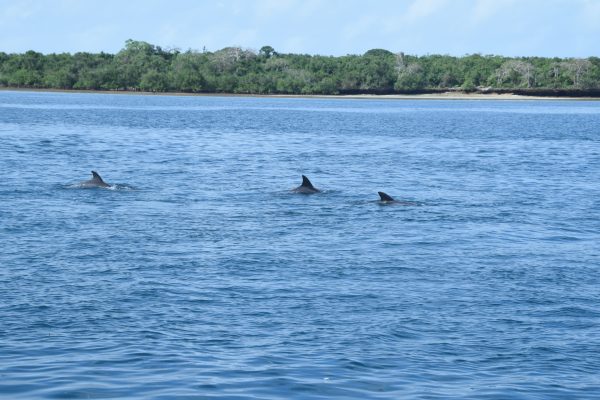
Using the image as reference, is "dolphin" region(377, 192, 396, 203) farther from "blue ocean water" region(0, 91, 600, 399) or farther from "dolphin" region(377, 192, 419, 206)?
"blue ocean water" region(0, 91, 600, 399)

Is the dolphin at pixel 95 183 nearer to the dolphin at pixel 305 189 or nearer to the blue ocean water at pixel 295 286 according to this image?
the blue ocean water at pixel 295 286

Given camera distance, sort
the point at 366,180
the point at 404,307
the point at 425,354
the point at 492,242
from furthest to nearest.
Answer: the point at 366,180
the point at 492,242
the point at 404,307
the point at 425,354

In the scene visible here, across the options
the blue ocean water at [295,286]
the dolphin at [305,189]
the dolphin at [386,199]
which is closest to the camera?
the blue ocean water at [295,286]

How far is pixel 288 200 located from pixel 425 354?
19.8 metres

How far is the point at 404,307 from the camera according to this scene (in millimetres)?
19422

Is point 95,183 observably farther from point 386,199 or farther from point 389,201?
point 389,201

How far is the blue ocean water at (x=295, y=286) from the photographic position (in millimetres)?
15258

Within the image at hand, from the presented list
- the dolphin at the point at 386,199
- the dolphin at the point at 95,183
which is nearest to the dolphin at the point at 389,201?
the dolphin at the point at 386,199

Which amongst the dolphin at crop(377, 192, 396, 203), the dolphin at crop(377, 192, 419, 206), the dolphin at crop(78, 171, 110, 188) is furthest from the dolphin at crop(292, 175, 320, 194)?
the dolphin at crop(78, 171, 110, 188)

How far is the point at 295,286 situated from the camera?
21.0 m

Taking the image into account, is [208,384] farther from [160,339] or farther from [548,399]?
[548,399]

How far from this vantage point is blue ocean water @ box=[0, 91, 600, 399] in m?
15.3

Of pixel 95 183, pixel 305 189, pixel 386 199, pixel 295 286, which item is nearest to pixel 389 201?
pixel 386 199

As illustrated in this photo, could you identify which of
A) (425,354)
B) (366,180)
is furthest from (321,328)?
(366,180)
